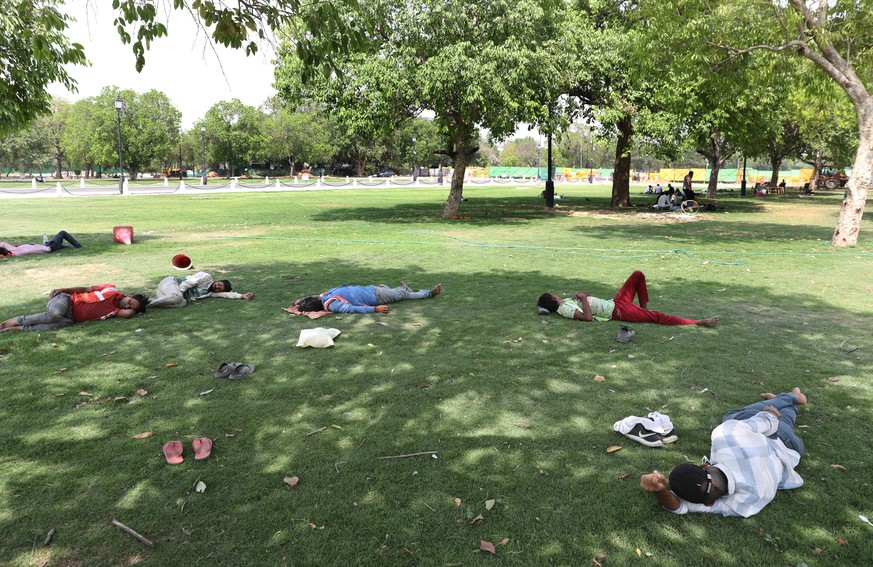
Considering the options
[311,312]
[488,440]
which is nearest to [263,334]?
[311,312]

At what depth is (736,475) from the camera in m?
3.23

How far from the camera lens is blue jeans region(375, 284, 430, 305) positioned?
25.7 ft

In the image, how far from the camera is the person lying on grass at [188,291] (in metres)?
7.55

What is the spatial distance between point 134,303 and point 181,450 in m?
4.02

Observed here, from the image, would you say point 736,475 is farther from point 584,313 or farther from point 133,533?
point 584,313

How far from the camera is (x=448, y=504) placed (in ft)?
10.7

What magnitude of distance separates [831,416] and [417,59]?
1737 centimetres

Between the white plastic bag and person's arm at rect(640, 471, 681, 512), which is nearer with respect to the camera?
person's arm at rect(640, 471, 681, 512)

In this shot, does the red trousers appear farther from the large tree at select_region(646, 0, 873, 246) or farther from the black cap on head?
the large tree at select_region(646, 0, 873, 246)

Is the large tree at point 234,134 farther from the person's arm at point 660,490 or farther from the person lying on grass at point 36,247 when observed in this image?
the person's arm at point 660,490

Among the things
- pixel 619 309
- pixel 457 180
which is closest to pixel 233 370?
pixel 619 309

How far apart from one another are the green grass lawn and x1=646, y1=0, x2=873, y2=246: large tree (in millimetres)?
5012

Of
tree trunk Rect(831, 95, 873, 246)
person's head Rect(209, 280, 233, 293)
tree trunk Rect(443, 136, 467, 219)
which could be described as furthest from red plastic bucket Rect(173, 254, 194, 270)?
tree trunk Rect(831, 95, 873, 246)

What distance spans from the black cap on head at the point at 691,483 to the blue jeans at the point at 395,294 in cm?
512
